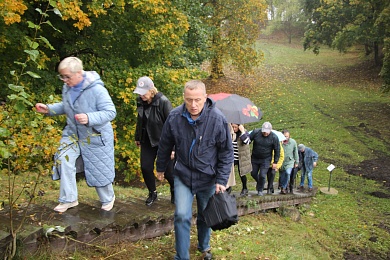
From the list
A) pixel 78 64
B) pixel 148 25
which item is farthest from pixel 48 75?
pixel 78 64

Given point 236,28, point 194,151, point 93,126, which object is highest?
point 236,28

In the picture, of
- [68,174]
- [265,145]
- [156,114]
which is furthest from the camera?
[265,145]

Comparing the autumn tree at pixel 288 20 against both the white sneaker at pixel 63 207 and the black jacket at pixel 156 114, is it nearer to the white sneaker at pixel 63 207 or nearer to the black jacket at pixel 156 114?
the black jacket at pixel 156 114

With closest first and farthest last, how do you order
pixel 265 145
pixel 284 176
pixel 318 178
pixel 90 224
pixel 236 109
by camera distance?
pixel 90 224, pixel 265 145, pixel 236 109, pixel 284 176, pixel 318 178

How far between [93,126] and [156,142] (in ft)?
3.79

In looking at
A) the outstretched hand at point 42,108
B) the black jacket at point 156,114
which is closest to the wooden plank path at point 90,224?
the black jacket at point 156,114

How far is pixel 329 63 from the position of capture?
136ft

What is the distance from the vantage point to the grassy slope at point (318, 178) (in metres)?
5.60

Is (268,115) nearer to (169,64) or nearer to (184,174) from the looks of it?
(169,64)

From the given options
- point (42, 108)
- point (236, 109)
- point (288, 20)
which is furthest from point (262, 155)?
point (288, 20)

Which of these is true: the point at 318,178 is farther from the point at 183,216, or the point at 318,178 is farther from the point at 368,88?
the point at 368,88

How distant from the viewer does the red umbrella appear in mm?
8702

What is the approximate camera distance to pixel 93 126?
4367 mm

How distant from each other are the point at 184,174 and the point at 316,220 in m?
7.92
